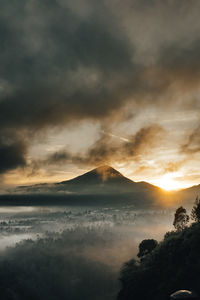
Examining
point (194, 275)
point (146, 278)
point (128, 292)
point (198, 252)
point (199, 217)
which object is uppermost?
point (199, 217)

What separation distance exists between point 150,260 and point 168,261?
Result: 849cm

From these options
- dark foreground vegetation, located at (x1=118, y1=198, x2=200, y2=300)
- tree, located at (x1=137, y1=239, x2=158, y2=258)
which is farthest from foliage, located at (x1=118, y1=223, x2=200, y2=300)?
tree, located at (x1=137, y1=239, x2=158, y2=258)

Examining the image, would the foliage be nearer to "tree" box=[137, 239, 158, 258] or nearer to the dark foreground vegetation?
the dark foreground vegetation

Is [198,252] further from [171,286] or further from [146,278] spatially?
[146,278]

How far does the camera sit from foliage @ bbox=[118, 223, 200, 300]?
6141 centimetres

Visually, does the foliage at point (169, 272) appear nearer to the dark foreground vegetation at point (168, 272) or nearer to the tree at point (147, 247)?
the dark foreground vegetation at point (168, 272)

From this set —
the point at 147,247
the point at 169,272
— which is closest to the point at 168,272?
the point at 169,272

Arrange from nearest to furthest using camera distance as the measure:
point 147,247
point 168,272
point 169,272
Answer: point 169,272
point 168,272
point 147,247

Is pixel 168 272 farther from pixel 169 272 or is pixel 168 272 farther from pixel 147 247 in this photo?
pixel 147 247

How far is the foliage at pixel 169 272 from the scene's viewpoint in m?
61.4

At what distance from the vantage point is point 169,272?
2677 inches

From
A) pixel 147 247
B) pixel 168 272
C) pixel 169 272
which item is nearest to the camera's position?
pixel 169 272

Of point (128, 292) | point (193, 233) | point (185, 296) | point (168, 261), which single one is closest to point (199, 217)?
point (193, 233)

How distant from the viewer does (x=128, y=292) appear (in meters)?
73.2
